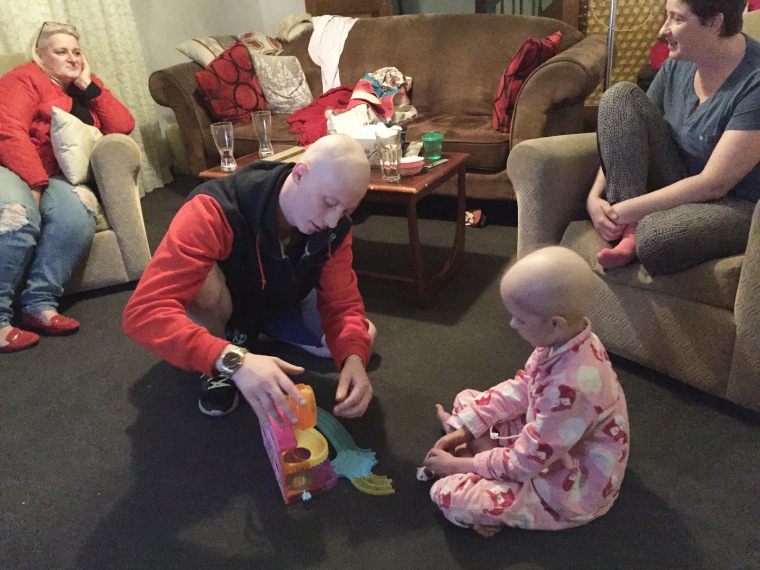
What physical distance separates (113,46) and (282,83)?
1.02 m

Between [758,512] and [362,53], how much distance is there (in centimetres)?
304

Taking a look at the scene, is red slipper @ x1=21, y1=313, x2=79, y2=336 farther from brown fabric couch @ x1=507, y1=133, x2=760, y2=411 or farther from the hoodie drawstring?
brown fabric couch @ x1=507, y1=133, x2=760, y2=411

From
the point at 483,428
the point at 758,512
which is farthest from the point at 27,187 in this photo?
the point at 758,512

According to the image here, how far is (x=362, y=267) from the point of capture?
99.8 inches

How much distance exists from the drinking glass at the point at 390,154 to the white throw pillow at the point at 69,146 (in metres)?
1.18

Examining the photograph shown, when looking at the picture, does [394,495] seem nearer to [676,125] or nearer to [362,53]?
[676,125]

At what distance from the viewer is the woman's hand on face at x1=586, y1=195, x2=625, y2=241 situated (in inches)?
65.2

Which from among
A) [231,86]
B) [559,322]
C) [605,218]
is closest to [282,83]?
[231,86]

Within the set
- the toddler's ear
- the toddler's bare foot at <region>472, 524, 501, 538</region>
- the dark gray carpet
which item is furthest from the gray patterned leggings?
the toddler's bare foot at <region>472, 524, 501, 538</region>

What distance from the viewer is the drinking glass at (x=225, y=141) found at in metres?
2.41

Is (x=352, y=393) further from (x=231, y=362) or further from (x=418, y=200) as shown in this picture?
(x=418, y=200)

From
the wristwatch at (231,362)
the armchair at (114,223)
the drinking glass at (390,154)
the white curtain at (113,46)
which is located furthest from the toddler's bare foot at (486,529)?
the white curtain at (113,46)

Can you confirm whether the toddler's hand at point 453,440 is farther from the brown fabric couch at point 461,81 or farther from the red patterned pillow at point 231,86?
the red patterned pillow at point 231,86

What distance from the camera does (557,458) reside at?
1.14 meters
